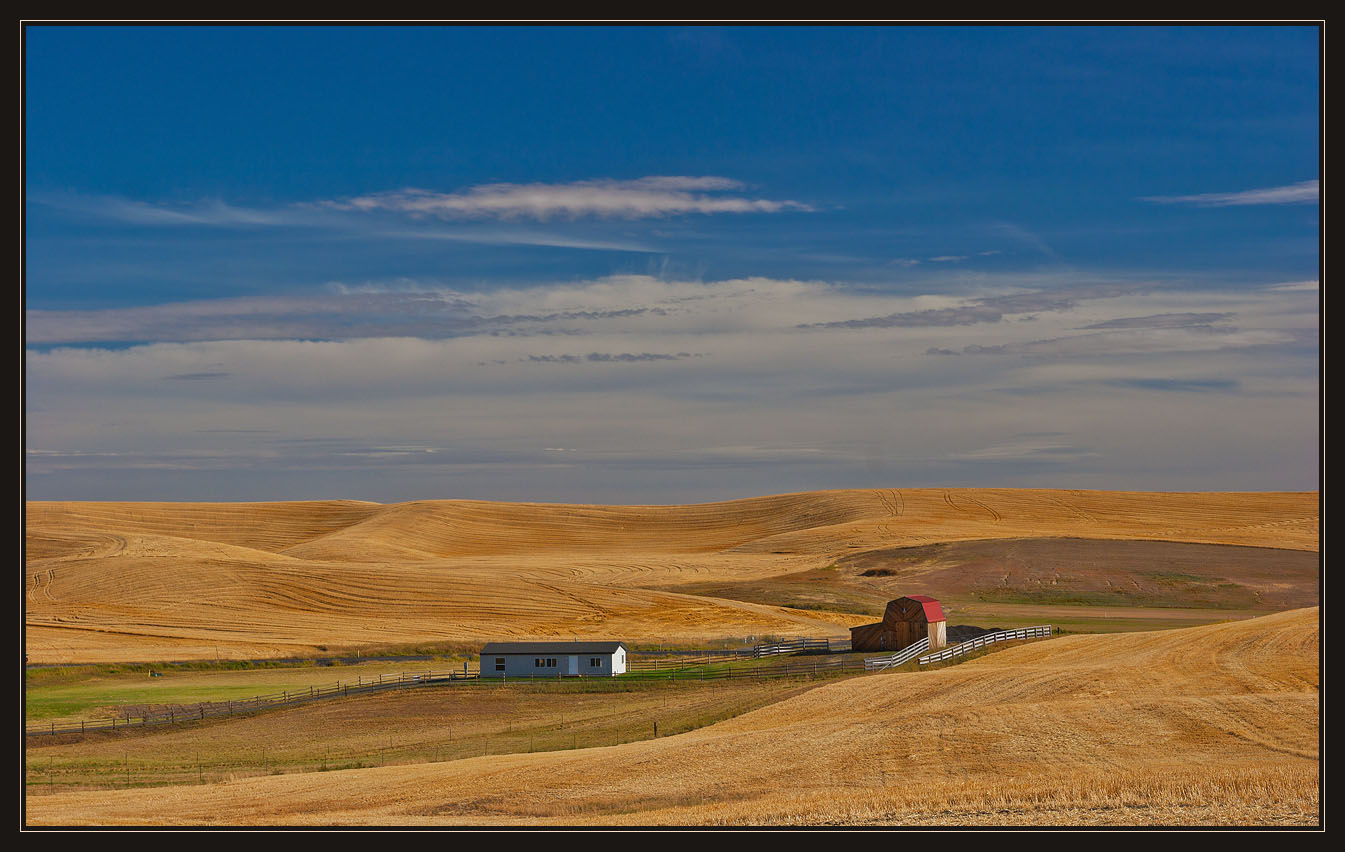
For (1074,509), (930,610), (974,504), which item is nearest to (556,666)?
(930,610)

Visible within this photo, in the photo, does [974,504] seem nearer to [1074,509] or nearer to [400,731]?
[1074,509]

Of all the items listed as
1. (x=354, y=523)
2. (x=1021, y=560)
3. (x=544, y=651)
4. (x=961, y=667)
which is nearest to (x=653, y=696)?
(x=544, y=651)

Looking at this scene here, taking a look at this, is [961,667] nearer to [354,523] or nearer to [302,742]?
[302,742]

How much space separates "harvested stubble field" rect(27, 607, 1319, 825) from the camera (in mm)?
23469

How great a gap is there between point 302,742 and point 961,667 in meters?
24.5

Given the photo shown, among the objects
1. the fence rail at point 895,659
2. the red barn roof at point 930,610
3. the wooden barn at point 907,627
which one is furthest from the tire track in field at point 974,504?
the fence rail at point 895,659

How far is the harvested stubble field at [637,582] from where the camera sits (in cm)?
7569

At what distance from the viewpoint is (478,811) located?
25.2 m

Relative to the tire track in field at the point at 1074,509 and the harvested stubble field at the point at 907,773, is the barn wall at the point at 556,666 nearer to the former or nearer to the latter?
the harvested stubble field at the point at 907,773

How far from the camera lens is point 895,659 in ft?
178

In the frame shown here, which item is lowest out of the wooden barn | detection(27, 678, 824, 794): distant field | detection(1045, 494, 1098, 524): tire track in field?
detection(27, 678, 824, 794): distant field

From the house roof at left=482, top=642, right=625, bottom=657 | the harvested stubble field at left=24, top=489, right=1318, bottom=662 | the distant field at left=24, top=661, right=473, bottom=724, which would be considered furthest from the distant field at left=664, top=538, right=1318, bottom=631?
the distant field at left=24, top=661, right=473, bottom=724

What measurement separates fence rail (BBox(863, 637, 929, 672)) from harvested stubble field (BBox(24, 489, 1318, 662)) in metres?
14.2

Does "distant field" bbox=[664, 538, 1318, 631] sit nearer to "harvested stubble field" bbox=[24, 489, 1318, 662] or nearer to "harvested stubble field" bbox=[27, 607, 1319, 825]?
"harvested stubble field" bbox=[24, 489, 1318, 662]
